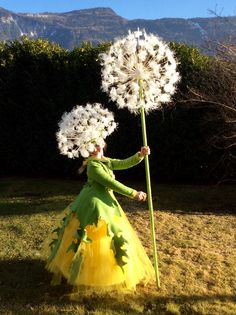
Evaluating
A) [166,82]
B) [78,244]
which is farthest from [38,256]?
[166,82]

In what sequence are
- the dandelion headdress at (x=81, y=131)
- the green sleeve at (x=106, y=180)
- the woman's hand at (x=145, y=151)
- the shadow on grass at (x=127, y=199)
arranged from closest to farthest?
1. the green sleeve at (x=106, y=180)
2. the woman's hand at (x=145, y=151)
3. the dandelion headdress at (x=81, y=131)
4. the shadow on grass at (x=127, y=199)

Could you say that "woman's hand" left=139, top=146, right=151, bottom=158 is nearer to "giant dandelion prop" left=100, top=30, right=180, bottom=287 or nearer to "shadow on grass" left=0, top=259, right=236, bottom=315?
"giant dandelion prop" left=100, top=30, right=180, bottom=287

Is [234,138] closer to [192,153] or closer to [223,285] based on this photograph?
[192,153]

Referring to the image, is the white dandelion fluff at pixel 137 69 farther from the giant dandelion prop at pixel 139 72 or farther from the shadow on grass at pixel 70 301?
the shadow on grass at pixel 70 301

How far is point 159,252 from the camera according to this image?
20.2ft

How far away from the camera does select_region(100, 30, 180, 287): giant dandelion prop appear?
4824 millimetres

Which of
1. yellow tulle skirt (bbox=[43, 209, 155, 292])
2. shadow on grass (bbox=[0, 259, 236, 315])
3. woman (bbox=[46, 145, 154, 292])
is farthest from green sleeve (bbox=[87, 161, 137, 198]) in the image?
shadow on grass (bbox=[0, 259, 236, 315])

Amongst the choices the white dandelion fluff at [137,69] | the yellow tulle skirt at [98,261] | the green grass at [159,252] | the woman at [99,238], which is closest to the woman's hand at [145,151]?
the woman at [99,238]

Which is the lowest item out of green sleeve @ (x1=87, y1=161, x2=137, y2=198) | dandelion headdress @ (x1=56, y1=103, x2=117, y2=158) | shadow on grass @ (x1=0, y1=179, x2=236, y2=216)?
shadow on grass @ (x1=0, y1=179, x2=236, y2=216)

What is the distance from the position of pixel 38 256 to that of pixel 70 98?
4717mm

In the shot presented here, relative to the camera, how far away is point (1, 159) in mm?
10625

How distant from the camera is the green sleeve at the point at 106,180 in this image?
4684 mm

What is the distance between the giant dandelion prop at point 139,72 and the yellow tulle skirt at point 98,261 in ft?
1.11

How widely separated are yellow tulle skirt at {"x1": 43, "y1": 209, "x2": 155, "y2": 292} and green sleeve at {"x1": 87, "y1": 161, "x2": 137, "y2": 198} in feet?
1.13
